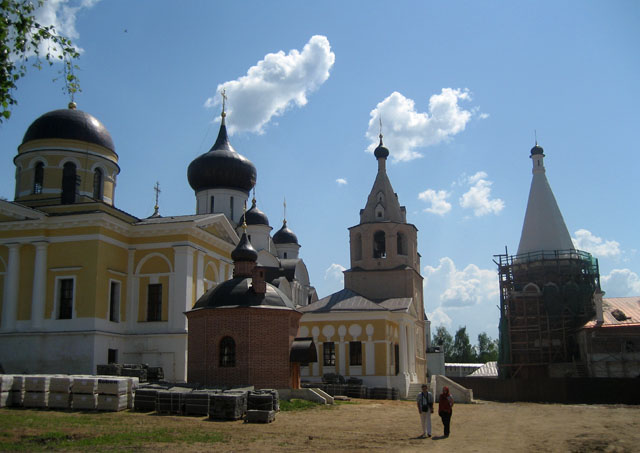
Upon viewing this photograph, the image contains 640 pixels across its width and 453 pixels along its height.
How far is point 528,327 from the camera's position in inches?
1655

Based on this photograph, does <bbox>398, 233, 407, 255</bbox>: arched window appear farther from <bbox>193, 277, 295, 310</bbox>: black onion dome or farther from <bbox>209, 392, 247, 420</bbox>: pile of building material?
<bbox>209, 392, 247, 420</bbox>: pile of building material

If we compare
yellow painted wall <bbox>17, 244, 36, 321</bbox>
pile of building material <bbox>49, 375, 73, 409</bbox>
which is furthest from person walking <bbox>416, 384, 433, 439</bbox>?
yellow painted wall <bbox>17, 244, 36, 321</bbox>

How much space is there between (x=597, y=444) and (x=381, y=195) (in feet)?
96.5

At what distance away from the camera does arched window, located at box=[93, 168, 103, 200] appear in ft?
109

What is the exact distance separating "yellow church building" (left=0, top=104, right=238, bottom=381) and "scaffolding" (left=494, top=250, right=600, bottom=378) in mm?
20640

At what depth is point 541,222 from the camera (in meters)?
45.5

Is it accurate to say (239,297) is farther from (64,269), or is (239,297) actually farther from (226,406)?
(64,269)

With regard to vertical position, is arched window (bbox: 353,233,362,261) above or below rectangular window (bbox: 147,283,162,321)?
above

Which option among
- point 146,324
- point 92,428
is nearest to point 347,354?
point 146,324

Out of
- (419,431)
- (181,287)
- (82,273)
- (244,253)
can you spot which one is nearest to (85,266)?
(82,273)

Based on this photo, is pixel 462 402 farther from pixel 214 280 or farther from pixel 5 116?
pixel 5 116

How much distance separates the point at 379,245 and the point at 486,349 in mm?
56961

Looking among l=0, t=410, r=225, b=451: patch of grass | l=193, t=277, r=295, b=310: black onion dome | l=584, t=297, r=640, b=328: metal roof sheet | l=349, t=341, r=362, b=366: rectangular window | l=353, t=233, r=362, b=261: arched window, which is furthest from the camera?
l=353, t=233, r=362, b=261: arched window

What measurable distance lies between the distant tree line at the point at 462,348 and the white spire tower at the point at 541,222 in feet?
141
